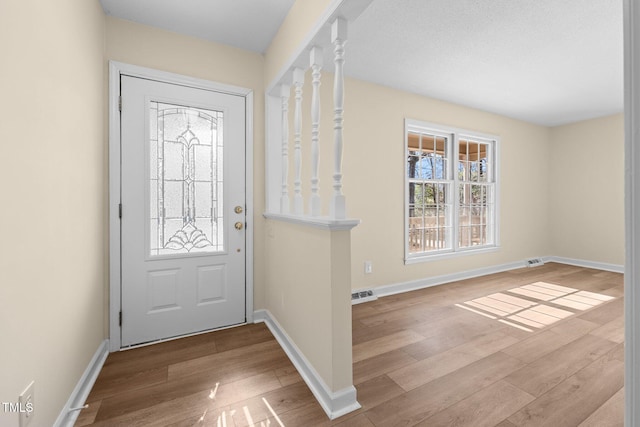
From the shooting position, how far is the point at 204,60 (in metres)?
2.46

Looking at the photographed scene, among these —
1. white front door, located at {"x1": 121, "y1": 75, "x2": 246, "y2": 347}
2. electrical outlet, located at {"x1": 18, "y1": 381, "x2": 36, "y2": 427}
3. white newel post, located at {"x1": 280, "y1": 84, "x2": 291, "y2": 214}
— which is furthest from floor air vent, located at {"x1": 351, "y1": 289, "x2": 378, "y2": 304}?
electrical outlet, located at {"x1": 18, "y1": 381, "x2": 36, "y2": 427}

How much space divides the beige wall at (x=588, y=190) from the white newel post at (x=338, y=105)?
548cm

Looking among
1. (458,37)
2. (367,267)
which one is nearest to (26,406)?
(367,267)

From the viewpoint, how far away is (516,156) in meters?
4.80

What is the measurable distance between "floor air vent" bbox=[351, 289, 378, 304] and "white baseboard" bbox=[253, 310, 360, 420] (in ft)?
3.79

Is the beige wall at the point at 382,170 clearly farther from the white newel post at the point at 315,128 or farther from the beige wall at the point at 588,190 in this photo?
the beige wall at the point at 588,190

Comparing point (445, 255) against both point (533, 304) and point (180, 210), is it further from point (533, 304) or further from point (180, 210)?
point (180, 210)

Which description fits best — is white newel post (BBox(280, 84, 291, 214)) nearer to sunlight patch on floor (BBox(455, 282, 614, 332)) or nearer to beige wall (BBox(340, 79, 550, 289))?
beige wall (BBox(340, 79, 550, 289))

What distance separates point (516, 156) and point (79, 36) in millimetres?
5805

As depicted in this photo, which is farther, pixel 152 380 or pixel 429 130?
pixel 429 130

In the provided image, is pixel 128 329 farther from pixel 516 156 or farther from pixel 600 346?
pixel 516 156

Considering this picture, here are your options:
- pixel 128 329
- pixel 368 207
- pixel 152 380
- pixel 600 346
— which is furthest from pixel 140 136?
pixel 600 346

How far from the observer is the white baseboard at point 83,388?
1.42 meters

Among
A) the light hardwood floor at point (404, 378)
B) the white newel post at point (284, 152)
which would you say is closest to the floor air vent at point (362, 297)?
the light hardwood floor at point (404, 378)
